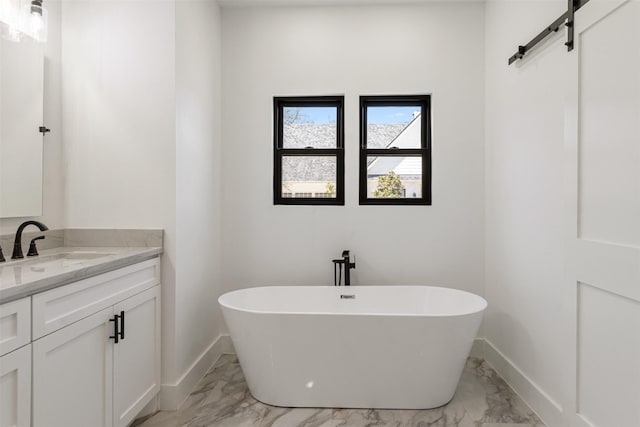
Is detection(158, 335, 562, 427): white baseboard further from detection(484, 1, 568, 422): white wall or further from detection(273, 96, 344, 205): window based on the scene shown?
detection(273, 96, 344, 205): window

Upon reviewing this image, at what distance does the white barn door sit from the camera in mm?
1348

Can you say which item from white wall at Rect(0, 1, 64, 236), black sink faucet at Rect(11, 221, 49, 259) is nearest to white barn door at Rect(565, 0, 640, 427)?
black sink faucet at Rect(11, 221, 49, 259)

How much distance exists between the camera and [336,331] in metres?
2.01

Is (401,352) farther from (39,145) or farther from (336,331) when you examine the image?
(39,145)

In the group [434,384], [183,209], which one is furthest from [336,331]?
[183,209]

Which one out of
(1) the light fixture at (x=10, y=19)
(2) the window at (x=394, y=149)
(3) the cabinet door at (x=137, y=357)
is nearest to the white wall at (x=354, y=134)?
(2) the window at (x=394, y=149)

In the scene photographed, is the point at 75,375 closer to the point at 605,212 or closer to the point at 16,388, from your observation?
the point at 16,388

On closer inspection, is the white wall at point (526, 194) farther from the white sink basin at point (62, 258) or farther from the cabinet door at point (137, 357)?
the white sink basin at point (62, 258)

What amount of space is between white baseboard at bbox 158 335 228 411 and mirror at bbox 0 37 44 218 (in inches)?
47.9

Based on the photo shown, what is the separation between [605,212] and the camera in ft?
4.86

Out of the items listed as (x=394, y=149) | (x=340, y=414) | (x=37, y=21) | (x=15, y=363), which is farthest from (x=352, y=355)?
(x=37, y=21)

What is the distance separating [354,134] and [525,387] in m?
2.04

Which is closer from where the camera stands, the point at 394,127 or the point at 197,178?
the point at 197,178

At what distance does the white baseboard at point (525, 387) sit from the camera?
1.92 metres
